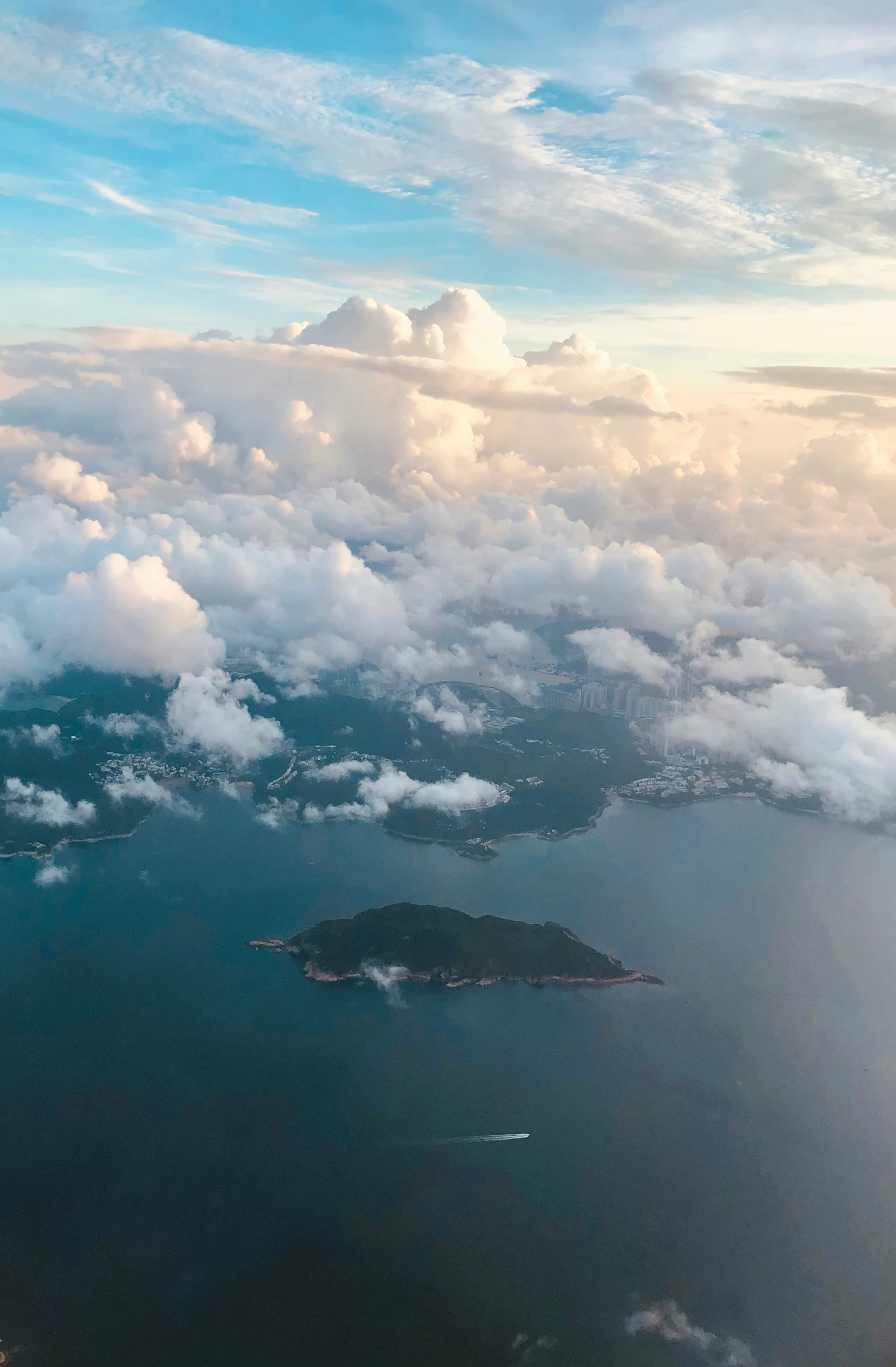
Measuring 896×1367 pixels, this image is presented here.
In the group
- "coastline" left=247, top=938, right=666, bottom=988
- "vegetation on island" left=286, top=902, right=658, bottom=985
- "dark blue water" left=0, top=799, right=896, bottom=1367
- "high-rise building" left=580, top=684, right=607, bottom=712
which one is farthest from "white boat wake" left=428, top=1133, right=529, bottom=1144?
"high-rise building" left=580, top=684, right=607, bottom=712

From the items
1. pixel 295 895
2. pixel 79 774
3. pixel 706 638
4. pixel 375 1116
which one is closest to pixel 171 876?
pixel 295 895

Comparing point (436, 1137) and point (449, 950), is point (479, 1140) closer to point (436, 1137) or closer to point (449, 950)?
point (436, 1137)

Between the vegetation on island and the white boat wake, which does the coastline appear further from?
the white boat wake

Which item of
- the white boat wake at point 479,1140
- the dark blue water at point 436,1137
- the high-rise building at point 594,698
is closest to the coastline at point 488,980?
the dark blue water at point 436,1137

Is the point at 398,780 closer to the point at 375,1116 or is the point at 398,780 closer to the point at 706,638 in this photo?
the point at 375,1116

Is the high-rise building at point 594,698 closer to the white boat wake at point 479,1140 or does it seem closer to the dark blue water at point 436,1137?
the dark blue water at point 436,1137

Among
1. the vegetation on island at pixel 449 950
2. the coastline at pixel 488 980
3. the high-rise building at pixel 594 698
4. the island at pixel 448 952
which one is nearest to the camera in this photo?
the coastline at pixel 488 980
